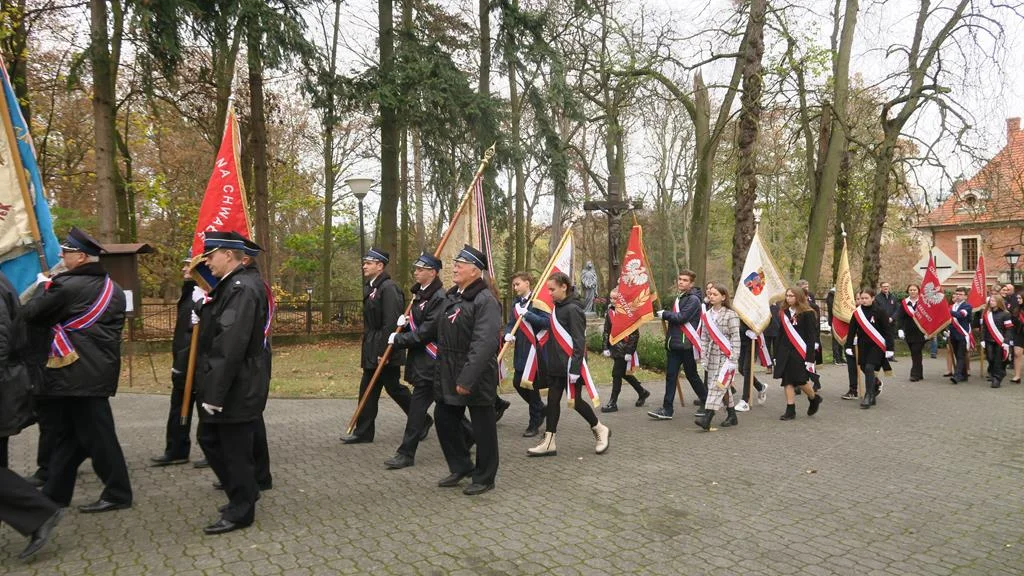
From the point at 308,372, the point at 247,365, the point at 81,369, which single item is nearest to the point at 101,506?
the point at 81,369

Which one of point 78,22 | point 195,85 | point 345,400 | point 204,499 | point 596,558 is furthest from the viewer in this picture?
point 195,85

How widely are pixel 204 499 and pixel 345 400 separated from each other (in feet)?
16.5

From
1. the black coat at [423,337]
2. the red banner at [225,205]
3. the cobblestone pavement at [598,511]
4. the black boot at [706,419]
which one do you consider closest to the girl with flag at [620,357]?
the cobblestone pavement at [598,511]

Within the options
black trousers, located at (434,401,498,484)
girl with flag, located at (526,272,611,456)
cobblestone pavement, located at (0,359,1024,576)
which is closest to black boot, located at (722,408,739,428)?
cobblestone pavement, located at (0,359,1024,576)

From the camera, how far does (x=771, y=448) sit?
7.34m

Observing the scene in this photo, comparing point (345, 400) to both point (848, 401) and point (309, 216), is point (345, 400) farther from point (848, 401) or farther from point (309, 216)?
point (309, 216)

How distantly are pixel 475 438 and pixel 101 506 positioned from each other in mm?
2742

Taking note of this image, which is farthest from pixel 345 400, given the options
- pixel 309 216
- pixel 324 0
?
pixel 309 216

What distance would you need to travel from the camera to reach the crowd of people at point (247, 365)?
438 cm

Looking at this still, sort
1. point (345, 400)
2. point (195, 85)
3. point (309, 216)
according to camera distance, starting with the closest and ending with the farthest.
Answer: point (345, 400) → point (195, 85) → point (309, 216)

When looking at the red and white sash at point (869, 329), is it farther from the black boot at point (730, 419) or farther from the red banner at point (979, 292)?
the red banner at point (979, 292)

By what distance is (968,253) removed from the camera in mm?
42969

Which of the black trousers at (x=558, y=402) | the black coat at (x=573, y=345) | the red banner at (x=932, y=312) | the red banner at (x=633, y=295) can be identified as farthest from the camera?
the red banner at (x=932, y=312)

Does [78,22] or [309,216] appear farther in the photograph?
[309,216]
